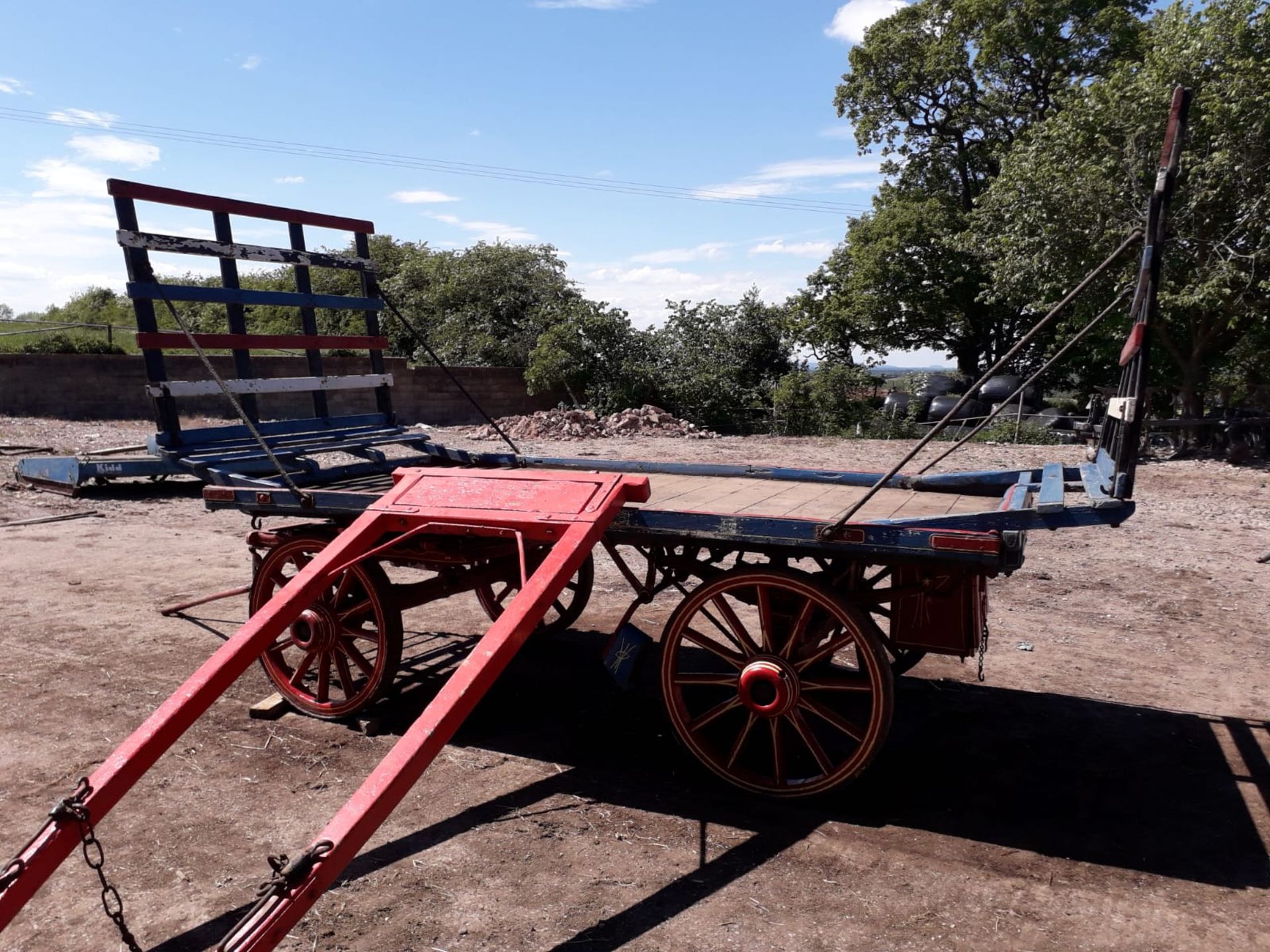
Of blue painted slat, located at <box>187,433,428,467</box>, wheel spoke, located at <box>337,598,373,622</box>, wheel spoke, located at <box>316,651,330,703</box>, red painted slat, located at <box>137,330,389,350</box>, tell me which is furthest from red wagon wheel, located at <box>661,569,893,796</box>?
red painted slat, located at <box>137,330,389,350</box>

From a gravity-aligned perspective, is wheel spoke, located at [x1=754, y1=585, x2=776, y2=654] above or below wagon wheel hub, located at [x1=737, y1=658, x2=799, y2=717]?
above

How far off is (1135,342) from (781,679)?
1.86 meters

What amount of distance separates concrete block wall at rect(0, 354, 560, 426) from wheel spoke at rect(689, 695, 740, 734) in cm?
1443

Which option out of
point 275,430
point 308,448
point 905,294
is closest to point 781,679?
point 308,448

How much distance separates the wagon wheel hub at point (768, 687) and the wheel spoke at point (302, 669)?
228cm

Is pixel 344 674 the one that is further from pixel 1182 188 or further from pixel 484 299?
pixel 484 299

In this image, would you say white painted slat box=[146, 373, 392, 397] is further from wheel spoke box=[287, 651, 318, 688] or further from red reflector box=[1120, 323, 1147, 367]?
red reflector box=[1120, 323, 1147, 367]

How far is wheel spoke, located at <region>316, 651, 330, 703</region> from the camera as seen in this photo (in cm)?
471

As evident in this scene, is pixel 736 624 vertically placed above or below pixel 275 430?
below

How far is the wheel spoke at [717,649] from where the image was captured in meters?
3.97

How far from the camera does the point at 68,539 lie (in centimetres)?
883

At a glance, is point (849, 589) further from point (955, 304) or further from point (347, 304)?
point (955, 304)

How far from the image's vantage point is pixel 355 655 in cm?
466

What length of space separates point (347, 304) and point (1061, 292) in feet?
45.7
